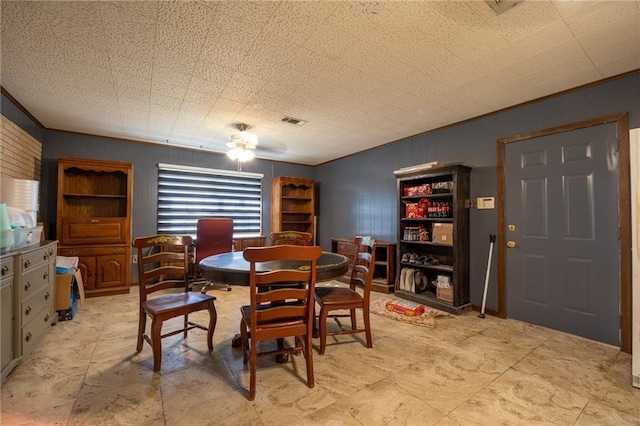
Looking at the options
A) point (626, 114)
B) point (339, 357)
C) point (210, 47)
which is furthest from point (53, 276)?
point (626, 114)

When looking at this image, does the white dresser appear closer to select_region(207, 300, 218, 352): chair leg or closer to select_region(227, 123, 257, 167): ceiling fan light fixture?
select_region(207, 300, 218, 352): chair leg

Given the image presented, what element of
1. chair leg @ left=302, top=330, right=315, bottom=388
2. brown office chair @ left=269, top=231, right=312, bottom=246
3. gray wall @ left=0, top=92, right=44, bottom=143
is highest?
gray wall @ left=0, top=92, right=44, bottom=143

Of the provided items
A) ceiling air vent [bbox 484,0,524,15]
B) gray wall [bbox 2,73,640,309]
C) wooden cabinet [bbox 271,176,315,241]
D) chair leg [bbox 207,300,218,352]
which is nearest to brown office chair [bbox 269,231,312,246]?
chair leg [bbox 207,300,218,352]

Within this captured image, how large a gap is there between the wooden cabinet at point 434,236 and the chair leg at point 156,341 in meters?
3.06

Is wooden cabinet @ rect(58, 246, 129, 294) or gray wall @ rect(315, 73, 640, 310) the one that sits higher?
gray wall @ rect(315, 73, 640, 310)

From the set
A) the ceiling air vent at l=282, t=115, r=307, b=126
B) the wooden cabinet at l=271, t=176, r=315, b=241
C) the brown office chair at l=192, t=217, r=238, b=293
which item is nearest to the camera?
the ceiling air vent at l=282, t=115, r=307, b=126

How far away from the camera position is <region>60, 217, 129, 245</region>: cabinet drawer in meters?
3.89

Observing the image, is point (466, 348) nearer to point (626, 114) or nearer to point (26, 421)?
point (626, 114)

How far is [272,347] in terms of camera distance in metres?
2.51

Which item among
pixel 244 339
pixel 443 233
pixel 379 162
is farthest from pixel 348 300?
pixel 379 162

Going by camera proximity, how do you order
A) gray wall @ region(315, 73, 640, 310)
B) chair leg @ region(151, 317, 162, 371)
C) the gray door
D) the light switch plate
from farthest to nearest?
the light switch plate, gray wall @ region(315, 73, 640, 310), the gray door, chair leg @ region(151, 317, 162, 371)

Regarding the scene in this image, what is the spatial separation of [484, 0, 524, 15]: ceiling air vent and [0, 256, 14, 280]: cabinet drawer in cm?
354

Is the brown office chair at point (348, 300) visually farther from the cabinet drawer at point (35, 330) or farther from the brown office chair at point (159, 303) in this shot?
the cabinet drawer at point (35, 330)

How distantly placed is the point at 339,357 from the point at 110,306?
315 cm
